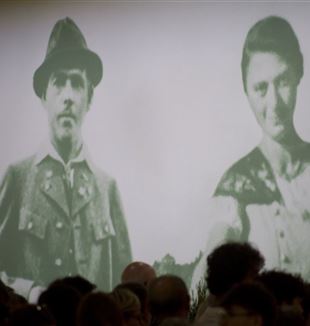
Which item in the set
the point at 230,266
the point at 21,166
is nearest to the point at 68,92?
the point at 21,166

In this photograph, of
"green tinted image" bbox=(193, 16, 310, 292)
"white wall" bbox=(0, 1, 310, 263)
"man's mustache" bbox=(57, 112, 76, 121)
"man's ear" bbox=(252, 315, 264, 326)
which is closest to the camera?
"man's ear" bbox=(252, 315, 264, 326)

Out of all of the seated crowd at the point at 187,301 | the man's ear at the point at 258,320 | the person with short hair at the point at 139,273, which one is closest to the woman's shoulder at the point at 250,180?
the person with short hair at the point at 139,273

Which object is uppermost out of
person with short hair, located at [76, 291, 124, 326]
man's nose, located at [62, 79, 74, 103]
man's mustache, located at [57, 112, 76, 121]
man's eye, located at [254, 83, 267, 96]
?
man's nose, located at [62, 79, 74, 103]

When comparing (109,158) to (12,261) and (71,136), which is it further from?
(12,261)

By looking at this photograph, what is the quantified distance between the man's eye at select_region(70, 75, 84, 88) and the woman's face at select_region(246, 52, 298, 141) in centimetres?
122

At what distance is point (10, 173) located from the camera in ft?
23.1

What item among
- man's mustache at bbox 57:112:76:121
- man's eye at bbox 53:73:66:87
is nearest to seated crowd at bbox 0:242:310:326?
man's mustache at bbox 57:112:76:121

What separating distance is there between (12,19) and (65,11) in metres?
0.46

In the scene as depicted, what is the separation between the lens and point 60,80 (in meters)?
7.04

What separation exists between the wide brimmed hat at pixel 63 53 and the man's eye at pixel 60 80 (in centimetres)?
6

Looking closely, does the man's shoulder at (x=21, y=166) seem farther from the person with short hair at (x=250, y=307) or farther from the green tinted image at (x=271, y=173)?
the person with short hair at (x=250, y=307)

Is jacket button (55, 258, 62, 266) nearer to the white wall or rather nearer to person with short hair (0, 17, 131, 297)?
person with short hair (0, 17, 131, 297)

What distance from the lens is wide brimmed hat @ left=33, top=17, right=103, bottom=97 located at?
276 inches

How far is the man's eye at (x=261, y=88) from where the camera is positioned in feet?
21.1
